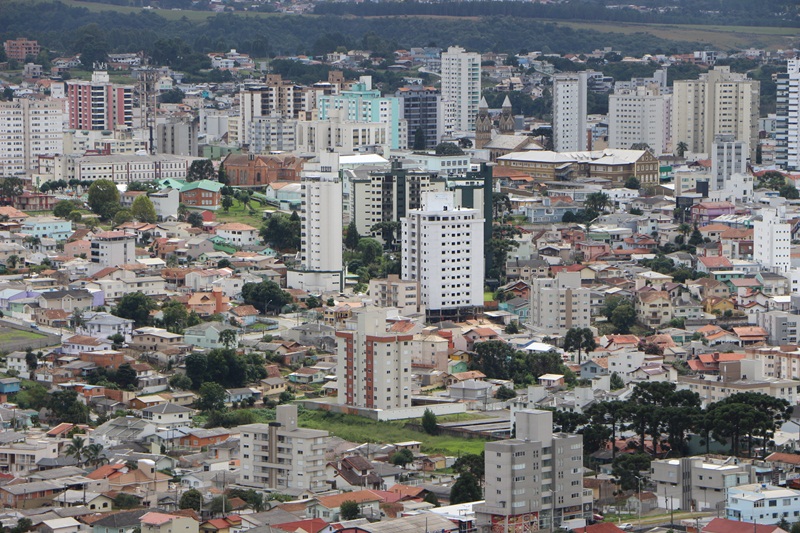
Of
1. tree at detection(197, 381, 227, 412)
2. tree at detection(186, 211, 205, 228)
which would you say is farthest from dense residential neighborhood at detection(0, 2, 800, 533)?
tree at detection(186, 211, 205, 228)

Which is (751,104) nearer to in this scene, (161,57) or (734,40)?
(161,57)

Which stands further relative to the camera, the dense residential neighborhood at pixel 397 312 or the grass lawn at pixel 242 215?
the grass lawn at pixel 242 215

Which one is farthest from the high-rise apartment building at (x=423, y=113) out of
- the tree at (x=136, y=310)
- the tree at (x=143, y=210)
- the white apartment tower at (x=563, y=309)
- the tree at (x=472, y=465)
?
the tree at (x=472, y=465)

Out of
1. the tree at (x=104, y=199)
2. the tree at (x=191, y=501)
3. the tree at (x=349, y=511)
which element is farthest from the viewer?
the tree at (x=104, y=199)

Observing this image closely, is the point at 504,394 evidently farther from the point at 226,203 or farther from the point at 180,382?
the point at 226,203

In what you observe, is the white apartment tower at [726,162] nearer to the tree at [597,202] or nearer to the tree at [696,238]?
the tree at [597,202]

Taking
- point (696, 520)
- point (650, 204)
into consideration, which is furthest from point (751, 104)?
point (696, 520)

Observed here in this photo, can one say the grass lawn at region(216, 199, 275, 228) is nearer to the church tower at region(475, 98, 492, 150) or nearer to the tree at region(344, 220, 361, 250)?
the tree at region(344, 220, 361, 250)
